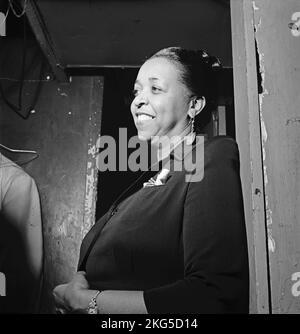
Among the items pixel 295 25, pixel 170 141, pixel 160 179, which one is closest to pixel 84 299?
pixel 160 179

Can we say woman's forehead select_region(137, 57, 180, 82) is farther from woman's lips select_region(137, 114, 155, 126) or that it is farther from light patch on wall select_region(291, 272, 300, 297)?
light patch on wall select_region(291, 272, 300, 297)

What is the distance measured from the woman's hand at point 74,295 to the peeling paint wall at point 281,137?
48cm

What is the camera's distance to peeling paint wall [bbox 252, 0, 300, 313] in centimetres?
98

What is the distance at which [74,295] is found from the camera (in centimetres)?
106

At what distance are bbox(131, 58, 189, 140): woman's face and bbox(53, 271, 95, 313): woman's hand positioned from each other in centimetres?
48

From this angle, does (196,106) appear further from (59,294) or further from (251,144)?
(59,294)

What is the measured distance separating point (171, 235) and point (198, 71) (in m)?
0.56

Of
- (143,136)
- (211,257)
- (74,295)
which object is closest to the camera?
(211,257)

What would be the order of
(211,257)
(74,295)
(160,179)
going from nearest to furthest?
(211,257)
(74,295)
(160,179)

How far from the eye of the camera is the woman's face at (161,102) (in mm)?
1216

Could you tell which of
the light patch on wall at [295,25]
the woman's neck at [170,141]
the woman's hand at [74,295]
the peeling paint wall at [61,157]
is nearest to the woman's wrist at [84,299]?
the woman's hand at [74,295]

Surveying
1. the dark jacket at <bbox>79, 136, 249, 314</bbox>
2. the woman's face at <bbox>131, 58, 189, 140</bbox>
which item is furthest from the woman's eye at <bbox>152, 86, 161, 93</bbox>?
the dark jacket at <bbox>79, 136, 249, 314</bbox>

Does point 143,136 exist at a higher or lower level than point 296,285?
higher

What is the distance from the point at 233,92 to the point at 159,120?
249 mm
